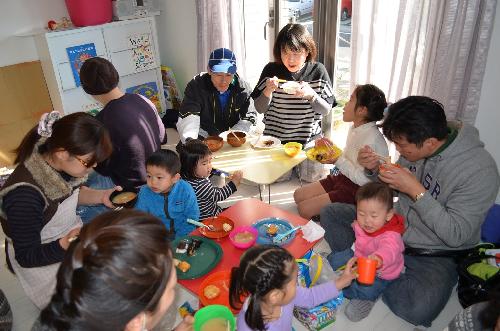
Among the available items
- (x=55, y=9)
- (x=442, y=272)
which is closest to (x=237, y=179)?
(x=442, y=272)

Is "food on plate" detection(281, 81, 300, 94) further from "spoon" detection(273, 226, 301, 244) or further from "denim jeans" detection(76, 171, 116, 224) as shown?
"denim jeans" detection(76, 171, 116, 224)

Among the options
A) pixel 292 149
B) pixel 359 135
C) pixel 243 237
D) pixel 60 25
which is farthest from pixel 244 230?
pixel 60 25

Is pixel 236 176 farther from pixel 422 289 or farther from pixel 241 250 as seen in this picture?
pixel 422 289

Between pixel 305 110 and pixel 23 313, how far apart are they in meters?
2.77

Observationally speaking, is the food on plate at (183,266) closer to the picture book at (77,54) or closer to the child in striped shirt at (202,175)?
the child in striped shirt at (202,175)

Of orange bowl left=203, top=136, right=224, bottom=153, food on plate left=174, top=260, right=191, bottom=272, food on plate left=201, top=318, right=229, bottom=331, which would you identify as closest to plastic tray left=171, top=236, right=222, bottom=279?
food on plate left=174, top=260, right=191, bottom=272

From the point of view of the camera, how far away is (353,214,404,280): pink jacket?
2.35 metres

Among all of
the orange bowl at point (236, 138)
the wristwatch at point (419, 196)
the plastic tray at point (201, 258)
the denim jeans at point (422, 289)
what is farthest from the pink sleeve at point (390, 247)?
the orange bowl at point (236, 138)

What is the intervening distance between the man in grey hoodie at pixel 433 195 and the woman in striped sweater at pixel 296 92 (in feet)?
3.95

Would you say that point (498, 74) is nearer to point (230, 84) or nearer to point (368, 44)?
point (368, 44)

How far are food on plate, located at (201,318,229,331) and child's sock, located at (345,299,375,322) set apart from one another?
1.10 meters

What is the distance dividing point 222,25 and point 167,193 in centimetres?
266

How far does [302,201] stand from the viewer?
348 cm

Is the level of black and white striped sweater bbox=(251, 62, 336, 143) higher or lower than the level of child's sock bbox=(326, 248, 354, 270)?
higher
